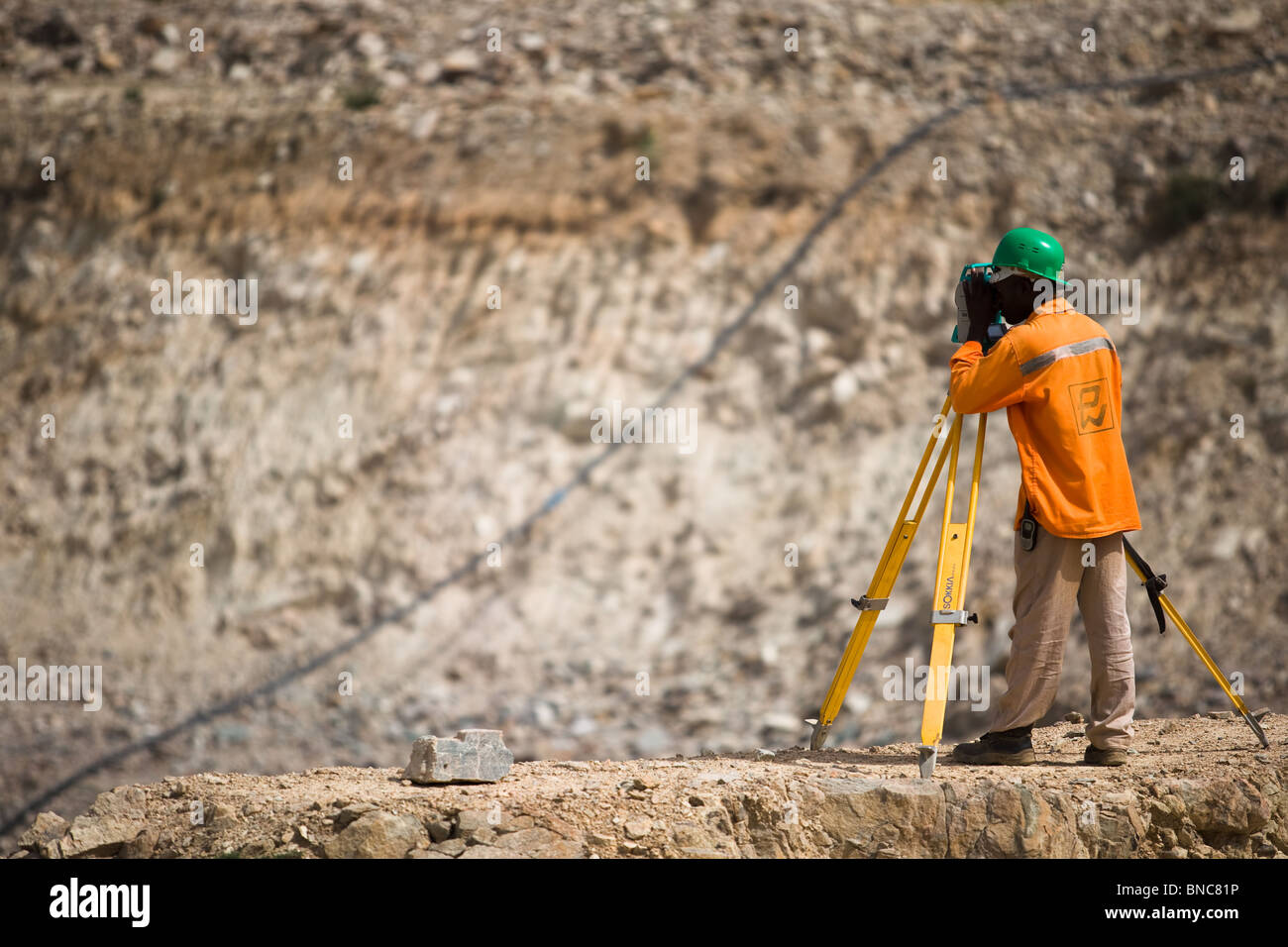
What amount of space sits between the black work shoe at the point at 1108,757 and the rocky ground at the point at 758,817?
6 centimetres

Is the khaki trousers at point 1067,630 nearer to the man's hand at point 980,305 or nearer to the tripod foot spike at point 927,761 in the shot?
the tripod foot spike at point 927,761

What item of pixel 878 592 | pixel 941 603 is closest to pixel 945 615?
pixel 941 603

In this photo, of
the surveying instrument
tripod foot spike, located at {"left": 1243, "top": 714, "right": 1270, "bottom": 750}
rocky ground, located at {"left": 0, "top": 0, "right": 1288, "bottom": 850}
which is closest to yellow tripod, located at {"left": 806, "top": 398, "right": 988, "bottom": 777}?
the surveying instrument

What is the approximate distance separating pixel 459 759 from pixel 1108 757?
2.56 m

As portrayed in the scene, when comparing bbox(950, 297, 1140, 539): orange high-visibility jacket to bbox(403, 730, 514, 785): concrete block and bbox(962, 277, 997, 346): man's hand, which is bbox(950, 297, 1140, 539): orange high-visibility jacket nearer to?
bbox(962, 277, 997, 346): man's hand

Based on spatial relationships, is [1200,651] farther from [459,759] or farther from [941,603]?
[459,759]

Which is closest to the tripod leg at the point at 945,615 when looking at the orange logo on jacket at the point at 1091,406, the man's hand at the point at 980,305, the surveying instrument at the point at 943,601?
the surveying instrument at the point at 943,601

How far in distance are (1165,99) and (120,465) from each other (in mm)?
11865

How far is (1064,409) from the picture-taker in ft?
13.9

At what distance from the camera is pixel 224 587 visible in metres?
11.1

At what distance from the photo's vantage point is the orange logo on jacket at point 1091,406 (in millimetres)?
4238

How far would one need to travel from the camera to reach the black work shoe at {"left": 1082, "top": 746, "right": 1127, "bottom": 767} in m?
4.32
